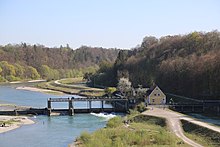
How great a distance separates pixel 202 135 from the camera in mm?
43625

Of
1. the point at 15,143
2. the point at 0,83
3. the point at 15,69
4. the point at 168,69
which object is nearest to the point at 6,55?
the point at 15,69

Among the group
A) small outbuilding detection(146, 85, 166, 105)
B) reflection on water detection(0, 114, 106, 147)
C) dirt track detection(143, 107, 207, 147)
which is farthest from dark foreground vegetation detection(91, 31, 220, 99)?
reflection on water detection(0, 114, 106, 147)

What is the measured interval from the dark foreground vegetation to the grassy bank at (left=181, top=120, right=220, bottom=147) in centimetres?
2068

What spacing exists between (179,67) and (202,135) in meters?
40.0

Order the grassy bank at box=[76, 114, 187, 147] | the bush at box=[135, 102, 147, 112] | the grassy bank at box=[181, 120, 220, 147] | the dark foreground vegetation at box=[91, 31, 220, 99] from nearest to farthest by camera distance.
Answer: the grassy bank at box=[76, 114, 187, 147]
the grassy bank at box=[181, 120, 220, 147]
the bush at box=[135, 102, 147, 112]
the dark foreground vegetation at box=[91, 31, 220, 99]

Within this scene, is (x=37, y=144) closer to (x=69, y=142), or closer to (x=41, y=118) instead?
(x=69, y=142)

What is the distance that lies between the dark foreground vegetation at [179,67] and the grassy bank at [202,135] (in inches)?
814

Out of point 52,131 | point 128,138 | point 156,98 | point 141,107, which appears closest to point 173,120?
point 128,138

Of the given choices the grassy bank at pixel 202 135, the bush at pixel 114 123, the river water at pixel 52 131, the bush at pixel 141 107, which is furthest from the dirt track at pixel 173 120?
the river water at pixel 52 131

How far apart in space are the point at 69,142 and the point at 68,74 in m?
146

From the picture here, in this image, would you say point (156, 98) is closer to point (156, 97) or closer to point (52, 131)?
point (156, 97)

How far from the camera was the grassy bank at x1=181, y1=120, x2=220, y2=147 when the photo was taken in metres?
40.2

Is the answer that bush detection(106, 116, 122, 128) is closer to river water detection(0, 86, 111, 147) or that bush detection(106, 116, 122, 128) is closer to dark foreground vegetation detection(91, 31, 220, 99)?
river water detection(0, 86, 111, 147)

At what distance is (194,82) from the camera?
74.2m
